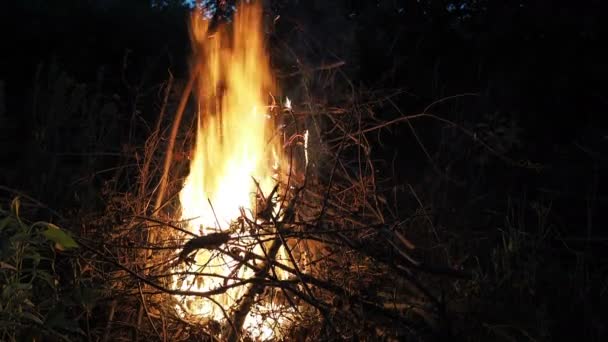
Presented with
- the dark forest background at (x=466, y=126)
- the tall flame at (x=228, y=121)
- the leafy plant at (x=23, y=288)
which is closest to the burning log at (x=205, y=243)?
the leafy plant at (x=23, y=288)

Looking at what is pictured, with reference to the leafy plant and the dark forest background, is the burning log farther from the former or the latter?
the dark forest background

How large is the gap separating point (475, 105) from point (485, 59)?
2.01 ft

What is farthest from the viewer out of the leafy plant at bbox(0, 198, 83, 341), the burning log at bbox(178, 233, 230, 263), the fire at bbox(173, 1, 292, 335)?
the fire at bbox(173, 1, 292, 335)

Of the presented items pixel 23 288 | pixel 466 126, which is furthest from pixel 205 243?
pixel 466 126

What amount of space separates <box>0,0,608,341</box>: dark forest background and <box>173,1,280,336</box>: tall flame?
16 centimetres

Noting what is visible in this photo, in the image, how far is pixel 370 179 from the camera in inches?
112

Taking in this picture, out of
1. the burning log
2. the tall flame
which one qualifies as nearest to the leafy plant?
the burning log

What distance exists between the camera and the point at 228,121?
112 inches

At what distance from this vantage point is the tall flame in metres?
2.83

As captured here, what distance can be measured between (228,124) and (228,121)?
0.01 meters

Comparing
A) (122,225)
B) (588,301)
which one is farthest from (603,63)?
(122,225)

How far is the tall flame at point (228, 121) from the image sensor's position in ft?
9.28

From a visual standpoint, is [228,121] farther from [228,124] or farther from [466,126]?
[466,126]

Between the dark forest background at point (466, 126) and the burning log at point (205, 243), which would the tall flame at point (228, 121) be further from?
the burning log at point (205, 243)
